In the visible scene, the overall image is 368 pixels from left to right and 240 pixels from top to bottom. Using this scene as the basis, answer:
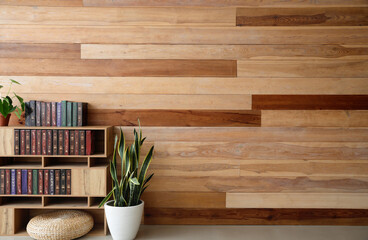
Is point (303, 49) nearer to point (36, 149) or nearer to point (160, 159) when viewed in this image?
point (160, 159)

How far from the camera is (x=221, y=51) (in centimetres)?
254

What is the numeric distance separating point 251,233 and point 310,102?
1171mm

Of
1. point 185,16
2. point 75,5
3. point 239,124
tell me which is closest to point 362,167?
point 239,124

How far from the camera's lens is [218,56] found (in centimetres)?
254

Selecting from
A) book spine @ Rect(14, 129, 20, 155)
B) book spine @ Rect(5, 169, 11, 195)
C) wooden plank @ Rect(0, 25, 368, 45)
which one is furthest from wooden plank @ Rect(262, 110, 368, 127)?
book spine @ Rect(5, 169, 11, 195)

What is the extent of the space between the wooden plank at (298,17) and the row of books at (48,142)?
160cm

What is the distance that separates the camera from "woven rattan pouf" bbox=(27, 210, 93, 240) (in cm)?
215

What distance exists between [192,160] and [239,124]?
1.62ft

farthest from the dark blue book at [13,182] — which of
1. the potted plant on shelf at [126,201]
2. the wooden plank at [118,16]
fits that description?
the wooden plank at [118,16]

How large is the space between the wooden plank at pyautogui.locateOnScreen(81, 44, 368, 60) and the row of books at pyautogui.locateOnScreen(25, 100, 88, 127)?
0.47 metres

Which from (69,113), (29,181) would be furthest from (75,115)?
(29,181)

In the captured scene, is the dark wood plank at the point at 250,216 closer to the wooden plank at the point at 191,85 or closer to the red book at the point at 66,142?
the red book at the point at 66,142

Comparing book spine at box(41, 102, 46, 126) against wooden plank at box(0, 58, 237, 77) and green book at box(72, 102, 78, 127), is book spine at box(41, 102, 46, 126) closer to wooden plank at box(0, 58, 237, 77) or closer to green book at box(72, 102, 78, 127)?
green book at box(72, 102, 78, 127)

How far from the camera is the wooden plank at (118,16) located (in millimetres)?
2500
